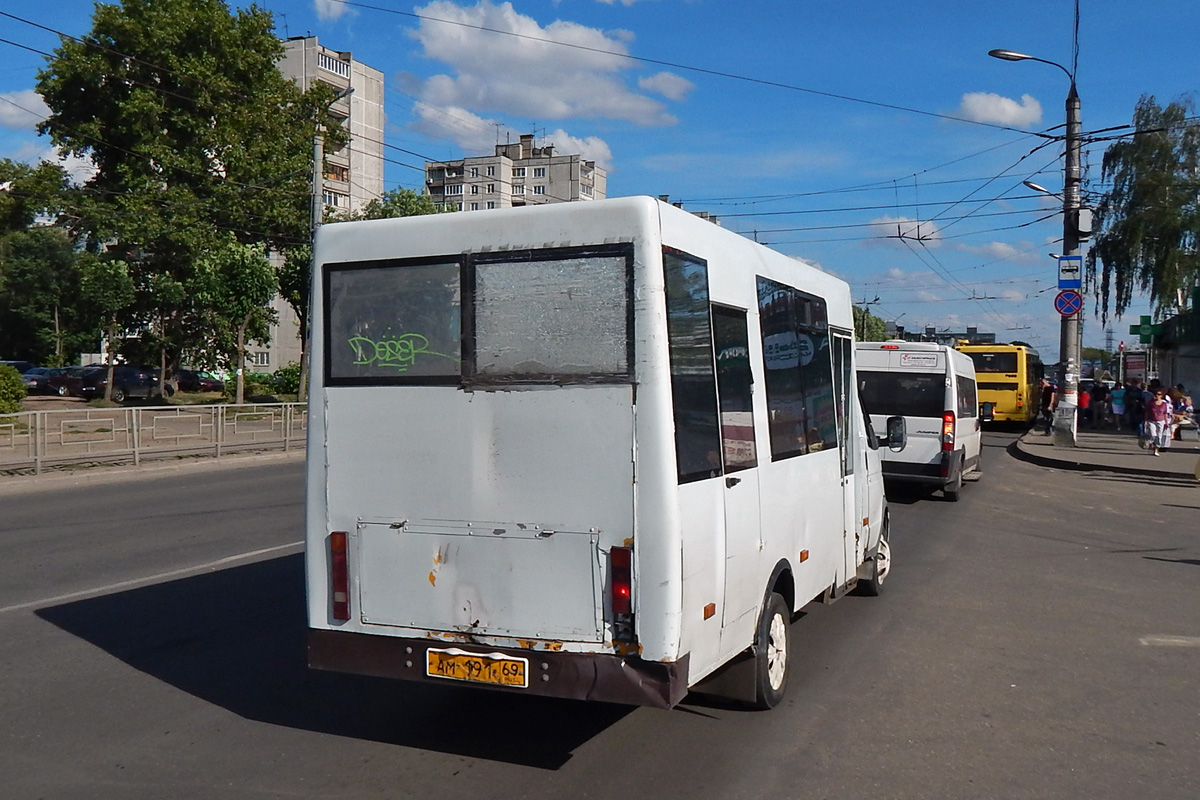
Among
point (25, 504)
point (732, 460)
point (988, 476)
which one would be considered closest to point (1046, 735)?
point (732, 460)

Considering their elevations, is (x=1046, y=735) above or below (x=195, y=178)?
below

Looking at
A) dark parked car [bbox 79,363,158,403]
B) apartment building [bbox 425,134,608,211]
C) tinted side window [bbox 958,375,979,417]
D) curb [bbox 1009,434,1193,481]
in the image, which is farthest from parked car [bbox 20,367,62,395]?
apartment building [bbox 425,134,608,211]

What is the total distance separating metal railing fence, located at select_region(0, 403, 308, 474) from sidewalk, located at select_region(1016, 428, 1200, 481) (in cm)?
1555

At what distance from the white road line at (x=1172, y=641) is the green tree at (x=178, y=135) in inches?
1413

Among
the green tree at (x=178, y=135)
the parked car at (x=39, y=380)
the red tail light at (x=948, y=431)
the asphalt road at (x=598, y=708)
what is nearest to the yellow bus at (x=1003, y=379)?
the red tail light at (x=948, y=431)

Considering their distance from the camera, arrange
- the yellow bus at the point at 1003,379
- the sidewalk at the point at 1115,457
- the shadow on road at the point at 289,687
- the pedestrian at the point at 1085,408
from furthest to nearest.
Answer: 1. the pedestrian at the point at 1085,408
2. the yellow bus at the point at 1003,379
3. the sidewalk at the point at 1115,457
4. the shadow on road at the point at 289,687

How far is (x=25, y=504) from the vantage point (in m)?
14.4

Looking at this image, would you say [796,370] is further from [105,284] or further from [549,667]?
→ [105,284]

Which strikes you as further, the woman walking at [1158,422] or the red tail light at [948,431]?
the woman walking at [1158,422]

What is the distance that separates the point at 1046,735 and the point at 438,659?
119 inches

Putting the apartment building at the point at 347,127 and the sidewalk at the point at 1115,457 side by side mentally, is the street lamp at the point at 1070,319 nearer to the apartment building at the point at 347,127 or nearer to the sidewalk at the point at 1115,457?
the sidewalk at the point at 1115,457

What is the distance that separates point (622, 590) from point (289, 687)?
8.08 feet

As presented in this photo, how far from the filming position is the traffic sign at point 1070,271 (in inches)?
995

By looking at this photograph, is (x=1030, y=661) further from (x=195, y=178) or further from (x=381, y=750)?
(x=195, y=178)
